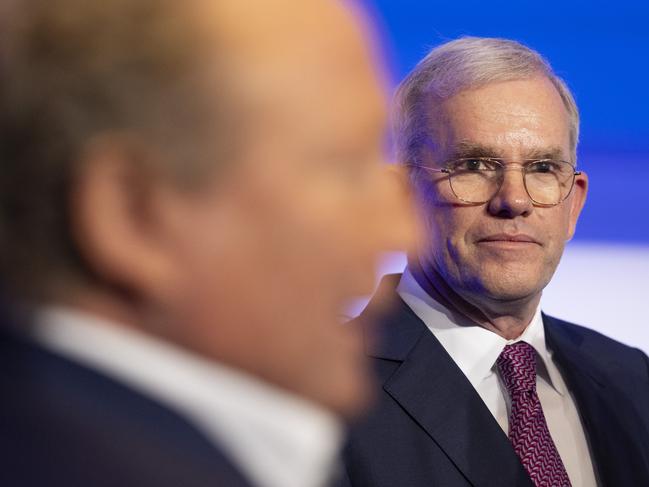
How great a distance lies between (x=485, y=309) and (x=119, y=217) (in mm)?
1121

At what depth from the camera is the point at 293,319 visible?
0.29 metres

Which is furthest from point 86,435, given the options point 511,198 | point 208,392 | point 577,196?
point 577,196

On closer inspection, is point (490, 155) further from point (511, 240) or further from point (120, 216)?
point (120, 216)

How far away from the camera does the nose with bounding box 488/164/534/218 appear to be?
4.29ft

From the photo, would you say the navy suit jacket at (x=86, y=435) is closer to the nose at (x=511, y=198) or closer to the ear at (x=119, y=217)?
the ear at (x=119, y=217)

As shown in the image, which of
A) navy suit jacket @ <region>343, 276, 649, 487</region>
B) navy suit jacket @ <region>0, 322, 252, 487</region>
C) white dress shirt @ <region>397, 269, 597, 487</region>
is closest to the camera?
navy suit jacket @ <region>0, 322, 252, 487</region>

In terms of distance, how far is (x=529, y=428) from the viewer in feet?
4.06

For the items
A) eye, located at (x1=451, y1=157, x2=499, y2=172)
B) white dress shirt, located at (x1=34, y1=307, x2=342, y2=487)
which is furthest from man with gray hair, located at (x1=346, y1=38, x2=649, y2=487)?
white dress shirt, located at (x1=34, y1=307, x2=342, y2=487)

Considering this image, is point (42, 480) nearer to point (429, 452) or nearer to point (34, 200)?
point (34, 200)

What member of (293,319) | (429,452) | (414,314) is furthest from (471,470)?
(293,319)

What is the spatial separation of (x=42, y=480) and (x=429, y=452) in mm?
996

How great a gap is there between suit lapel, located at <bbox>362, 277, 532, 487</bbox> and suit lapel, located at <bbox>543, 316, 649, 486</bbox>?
167 millimetres

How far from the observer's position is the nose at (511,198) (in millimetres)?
1307

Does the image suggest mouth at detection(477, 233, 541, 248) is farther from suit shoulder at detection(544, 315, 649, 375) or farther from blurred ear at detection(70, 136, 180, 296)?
blurred ear at detection(70, 136, 180, 296)
